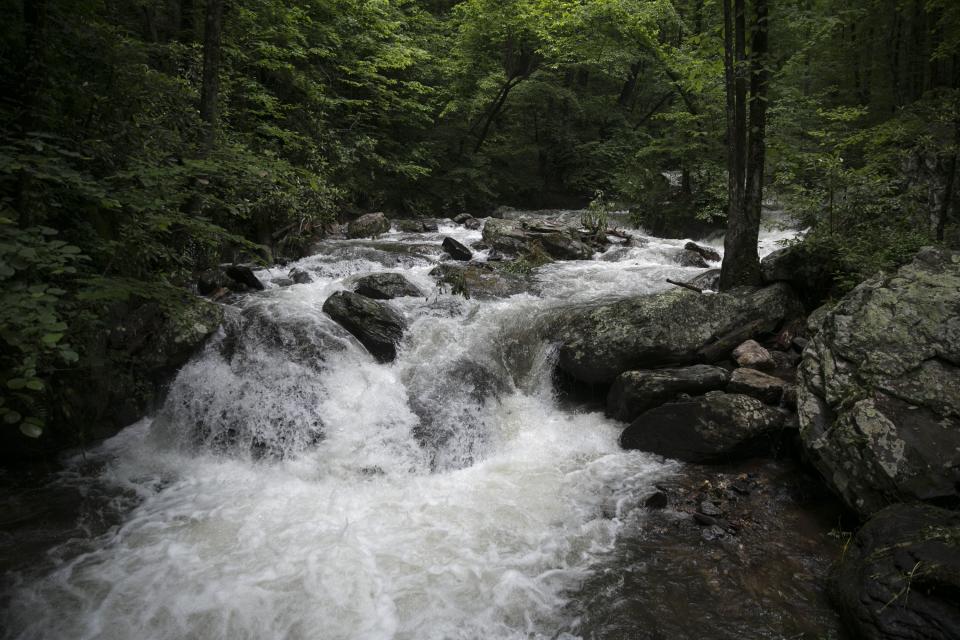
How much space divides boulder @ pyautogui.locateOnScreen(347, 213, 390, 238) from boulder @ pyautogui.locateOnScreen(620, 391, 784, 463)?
1096 cm

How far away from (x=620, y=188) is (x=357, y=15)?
1065 cm

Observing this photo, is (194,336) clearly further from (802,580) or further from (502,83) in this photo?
(502,83)

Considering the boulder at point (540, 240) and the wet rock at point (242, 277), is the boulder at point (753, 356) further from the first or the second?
the wet rock at point (242, 277)

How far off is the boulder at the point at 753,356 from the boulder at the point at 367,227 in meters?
10.9

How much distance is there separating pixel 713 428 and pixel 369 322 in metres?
5.46

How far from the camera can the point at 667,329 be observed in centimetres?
769

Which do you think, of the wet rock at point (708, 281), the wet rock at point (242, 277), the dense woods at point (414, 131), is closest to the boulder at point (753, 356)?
the dense woods at point (414, 131)

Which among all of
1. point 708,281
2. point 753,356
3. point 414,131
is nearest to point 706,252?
point 708,281

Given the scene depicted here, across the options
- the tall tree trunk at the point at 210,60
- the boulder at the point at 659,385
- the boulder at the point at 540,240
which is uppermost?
the tall tree trunk at the point at 210,60

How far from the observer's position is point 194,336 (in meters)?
7.59

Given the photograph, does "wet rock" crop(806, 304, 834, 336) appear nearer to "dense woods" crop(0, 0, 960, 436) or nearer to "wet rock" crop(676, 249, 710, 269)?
"dense woods" crop(0, 0, 960, 436)

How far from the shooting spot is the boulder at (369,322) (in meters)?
8.44

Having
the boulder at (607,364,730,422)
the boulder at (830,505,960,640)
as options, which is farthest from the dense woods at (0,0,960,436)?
the boulder at (830,505,960,640)

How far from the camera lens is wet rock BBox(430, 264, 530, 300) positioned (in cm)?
1055
